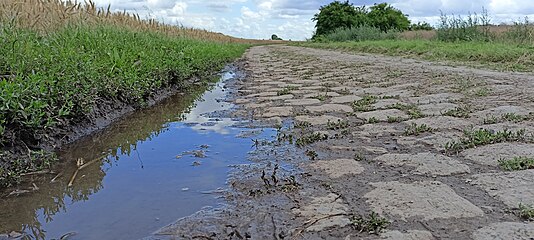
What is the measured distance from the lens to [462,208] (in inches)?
63.2

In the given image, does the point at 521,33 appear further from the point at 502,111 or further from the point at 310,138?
the point at 310,138

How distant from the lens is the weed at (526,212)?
1.48 m

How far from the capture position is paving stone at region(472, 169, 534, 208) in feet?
5.38

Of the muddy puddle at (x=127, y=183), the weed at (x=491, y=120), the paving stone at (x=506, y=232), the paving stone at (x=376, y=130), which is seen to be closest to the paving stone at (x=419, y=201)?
the paving stone at (x=506, y=232)

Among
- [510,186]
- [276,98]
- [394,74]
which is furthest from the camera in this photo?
[394,74]

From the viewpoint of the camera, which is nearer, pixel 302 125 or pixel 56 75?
pixel 56 75

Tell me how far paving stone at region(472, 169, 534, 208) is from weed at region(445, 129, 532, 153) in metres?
0.44

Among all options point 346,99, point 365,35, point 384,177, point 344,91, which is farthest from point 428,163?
point 365,35

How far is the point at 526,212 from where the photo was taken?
59.2 inches

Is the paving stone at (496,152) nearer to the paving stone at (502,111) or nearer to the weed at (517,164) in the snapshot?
the weed at (517,164)

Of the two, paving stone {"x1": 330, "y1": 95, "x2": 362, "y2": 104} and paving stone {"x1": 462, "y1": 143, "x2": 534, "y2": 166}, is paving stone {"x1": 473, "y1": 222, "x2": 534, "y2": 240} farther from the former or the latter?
paving stone {"x1": 330, "y1": 95, "x2": 362, "y2": 104}

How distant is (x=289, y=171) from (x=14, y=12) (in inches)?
133

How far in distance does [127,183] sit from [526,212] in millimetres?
1613

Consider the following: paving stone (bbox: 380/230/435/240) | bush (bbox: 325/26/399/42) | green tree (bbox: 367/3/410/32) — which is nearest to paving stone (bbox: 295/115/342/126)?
paving stone (bbox: 380/230/435/240)
